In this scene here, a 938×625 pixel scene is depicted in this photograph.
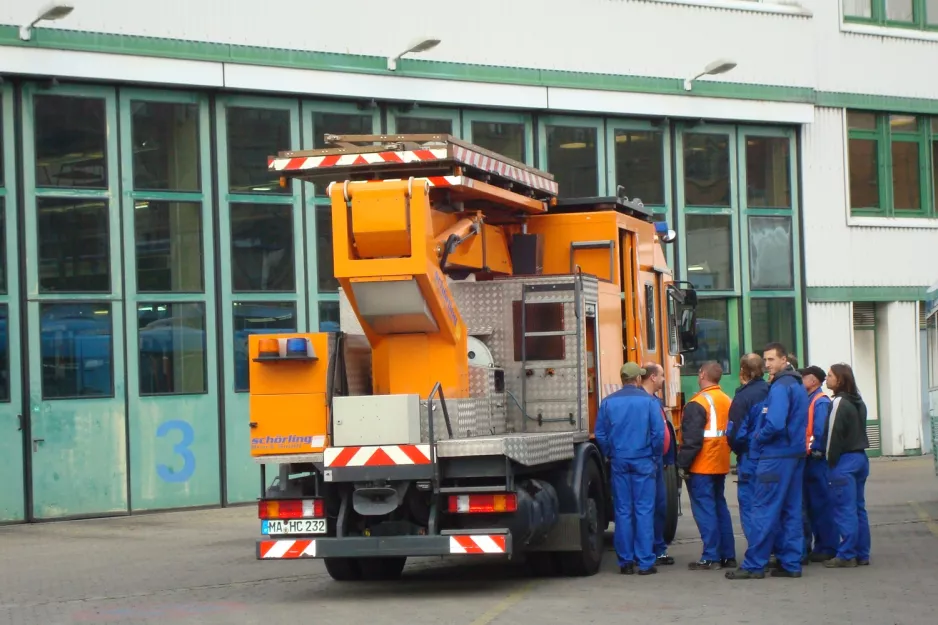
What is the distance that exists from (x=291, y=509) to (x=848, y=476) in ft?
15.7

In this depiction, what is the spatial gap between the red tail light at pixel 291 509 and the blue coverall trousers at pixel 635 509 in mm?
2601

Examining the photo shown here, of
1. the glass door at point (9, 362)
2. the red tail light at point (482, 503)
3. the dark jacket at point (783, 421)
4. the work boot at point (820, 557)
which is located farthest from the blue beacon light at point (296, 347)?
the glass door at point (9, 362)

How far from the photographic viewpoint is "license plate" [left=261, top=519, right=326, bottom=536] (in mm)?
11688

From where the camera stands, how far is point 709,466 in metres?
12.9

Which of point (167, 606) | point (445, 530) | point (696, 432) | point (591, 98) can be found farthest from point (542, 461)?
point (591, 98)

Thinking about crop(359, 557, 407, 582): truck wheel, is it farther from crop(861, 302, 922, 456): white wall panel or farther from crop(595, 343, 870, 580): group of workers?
crop(861, 302, 922, 456): white wall panel

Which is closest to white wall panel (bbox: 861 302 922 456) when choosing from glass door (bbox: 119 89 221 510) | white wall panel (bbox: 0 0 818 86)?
white wall panel (bbox: 0 0 818 86)

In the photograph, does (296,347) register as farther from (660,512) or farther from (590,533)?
(660,512)

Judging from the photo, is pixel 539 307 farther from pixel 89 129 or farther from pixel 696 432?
pixel 89 129

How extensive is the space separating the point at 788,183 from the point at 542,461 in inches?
653

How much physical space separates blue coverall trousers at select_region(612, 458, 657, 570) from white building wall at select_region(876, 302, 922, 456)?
641 inches

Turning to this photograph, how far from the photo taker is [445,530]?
37.4 feet

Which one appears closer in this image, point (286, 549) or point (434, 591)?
point (286, 549)

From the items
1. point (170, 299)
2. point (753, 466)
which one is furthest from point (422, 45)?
point (753, 466)
